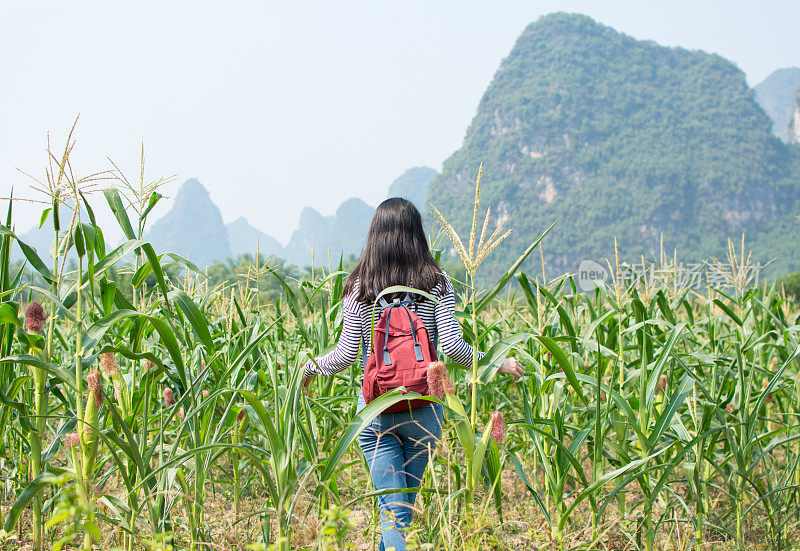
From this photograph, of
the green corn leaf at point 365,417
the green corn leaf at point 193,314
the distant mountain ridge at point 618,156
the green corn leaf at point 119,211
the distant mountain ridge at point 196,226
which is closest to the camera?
the green corn leaf at point 365,417

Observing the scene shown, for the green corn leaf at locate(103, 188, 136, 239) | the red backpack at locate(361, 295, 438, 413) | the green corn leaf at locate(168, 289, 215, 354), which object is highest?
the green corn leaf at locate(103, 188, 136, 239)

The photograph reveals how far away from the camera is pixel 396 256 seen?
2.00m

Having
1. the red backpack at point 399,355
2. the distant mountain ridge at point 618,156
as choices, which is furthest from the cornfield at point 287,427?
the distant mountain ridge at point 618,156

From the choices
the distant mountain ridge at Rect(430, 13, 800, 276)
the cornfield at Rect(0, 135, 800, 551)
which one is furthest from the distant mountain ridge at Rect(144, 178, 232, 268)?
the cornfield at Rect(0, 135, 800, 551)

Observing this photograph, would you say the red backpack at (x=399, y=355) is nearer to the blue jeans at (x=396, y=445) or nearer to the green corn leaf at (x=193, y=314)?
the blue jeans at (x=396, y=445)

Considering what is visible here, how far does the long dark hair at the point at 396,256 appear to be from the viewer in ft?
6.52

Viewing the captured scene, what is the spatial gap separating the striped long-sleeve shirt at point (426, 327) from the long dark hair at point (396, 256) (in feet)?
0.15

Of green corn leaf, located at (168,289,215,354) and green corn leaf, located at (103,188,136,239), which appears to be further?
green corn leaf, located at (103,188,136,239)

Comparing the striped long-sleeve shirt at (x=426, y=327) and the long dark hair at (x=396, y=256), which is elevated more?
the long dark hair at (x=396, y=256)

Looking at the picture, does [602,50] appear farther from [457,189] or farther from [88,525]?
[88,525]

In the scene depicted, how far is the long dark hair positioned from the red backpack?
112mm

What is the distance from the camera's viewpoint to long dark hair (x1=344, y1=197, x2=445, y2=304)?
199cm

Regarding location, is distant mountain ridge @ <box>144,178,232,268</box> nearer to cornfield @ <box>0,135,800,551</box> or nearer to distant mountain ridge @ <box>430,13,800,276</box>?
distant mountain ridge @ <box>430,13,800,276</box>

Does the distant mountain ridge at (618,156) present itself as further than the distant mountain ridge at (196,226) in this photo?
No
